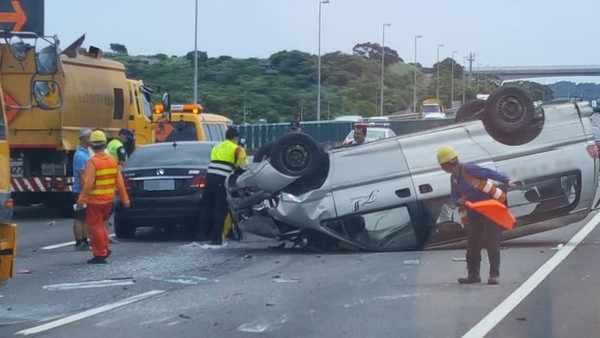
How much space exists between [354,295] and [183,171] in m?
5.74

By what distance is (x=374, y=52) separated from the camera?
216 ft

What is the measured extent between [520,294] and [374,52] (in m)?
55.9

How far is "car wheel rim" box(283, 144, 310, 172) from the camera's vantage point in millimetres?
13898

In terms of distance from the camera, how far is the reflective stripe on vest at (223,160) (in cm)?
1516

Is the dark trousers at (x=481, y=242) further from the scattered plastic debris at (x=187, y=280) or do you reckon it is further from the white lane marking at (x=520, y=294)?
the scattered plastic debris at (x=187, y=280)

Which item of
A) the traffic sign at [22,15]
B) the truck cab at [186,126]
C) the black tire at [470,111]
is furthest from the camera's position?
the truck cab at [186,126]

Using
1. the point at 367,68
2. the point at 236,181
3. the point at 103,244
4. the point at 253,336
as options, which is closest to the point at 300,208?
the point at 236,181

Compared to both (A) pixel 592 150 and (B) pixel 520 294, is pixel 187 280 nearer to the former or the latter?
(B) pixel 520 294

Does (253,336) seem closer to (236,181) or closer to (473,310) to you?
(473,310)

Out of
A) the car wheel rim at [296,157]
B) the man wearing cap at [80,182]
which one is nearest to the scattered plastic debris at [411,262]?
the car wheel rim at [296,157]

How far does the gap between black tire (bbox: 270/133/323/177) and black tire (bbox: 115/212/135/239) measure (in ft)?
10.1

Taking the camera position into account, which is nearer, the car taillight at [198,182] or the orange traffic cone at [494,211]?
the orange traffic cone at [494,211]

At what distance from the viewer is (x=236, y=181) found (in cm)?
1446

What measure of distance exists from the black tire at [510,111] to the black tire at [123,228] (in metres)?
5.48
